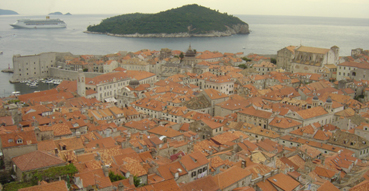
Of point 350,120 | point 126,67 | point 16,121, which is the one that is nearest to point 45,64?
point 126,67

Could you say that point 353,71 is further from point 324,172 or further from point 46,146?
point 46,146

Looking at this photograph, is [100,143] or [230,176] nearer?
[230,176]

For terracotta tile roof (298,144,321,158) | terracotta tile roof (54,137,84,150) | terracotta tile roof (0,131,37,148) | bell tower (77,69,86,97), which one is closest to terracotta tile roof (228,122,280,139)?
terracotta tile roof (298,144,321,158)

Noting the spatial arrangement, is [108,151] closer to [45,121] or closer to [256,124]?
[45,121]

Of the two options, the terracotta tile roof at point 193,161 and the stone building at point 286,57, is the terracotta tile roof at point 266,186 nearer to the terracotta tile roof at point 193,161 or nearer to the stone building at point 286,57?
the terracotta tile roof at point 193,161

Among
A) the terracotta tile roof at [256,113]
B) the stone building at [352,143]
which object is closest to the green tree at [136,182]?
the stone building at [352,143]

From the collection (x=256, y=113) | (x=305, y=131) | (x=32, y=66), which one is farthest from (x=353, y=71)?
(x=32, y=66)
